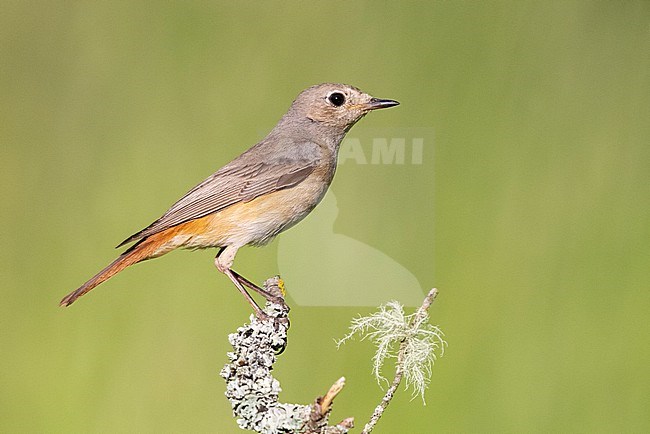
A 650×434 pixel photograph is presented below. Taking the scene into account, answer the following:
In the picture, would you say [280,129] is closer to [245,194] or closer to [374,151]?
[245,194]

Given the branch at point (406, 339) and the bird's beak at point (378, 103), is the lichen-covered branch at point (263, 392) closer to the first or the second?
the branch at point (406, 339)

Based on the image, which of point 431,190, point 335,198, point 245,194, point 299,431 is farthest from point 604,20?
point 299,431

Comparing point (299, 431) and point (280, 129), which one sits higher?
point (280, 129)

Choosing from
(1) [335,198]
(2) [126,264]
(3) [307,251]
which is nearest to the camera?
(2) [126,264]

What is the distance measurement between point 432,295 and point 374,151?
1.17m

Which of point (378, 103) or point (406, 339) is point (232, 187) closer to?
point (378, 103)

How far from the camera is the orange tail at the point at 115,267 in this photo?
1367mm

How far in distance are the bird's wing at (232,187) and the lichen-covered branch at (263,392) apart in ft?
1.06

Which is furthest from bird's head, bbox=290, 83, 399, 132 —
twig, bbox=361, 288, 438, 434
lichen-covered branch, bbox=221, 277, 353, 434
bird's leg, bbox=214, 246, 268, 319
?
twig, bbox=361, 288, 438, 434

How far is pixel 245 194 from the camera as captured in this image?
1579 mm

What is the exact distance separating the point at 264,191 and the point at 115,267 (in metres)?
0.31

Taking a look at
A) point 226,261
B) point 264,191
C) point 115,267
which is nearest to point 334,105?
point 264,191

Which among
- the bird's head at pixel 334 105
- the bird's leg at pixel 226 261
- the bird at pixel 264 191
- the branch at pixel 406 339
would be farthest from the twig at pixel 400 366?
the bird's head at pixel 334 105

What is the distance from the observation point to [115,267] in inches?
56.6
